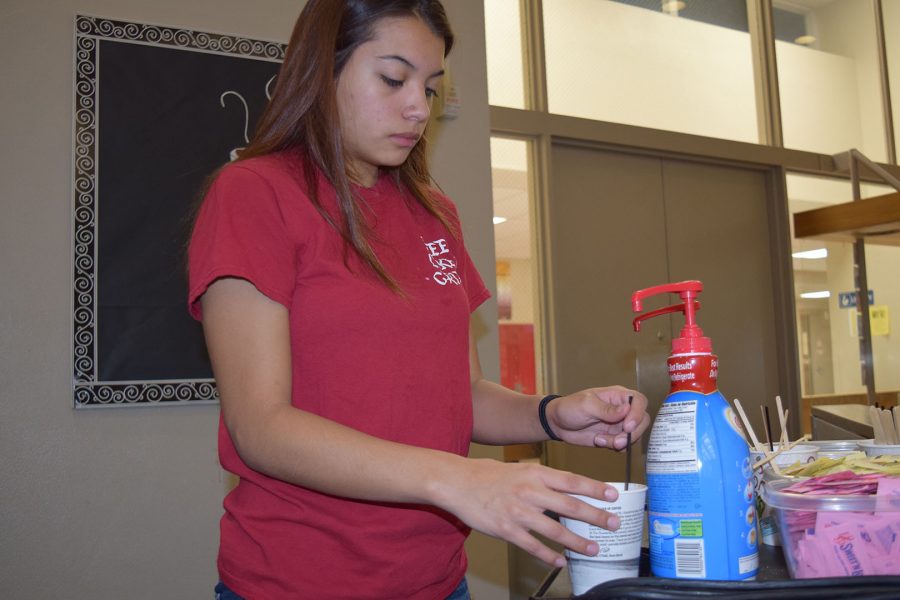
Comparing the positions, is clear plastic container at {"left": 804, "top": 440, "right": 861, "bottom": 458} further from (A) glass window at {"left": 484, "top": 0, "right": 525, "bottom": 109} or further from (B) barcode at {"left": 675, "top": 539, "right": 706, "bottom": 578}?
(A) glass window at {"left": 484, "top": 0, "right": 525, "bottom": 109}

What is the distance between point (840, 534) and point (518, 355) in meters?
2.85

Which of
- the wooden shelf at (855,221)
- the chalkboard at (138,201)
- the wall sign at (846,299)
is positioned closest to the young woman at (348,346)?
the chalkboard at (138,201)

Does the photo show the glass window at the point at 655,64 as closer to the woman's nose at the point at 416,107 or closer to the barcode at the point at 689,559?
the woman's nose at the point at 416,107

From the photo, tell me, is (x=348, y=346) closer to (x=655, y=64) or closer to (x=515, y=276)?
(x=515, y=276)

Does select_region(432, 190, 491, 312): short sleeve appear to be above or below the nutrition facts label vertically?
→ above

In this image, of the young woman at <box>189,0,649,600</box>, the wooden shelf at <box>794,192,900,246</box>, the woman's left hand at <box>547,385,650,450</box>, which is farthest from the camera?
the wooden shelf at <box>794,192,900,246</box>

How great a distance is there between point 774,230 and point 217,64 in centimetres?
308

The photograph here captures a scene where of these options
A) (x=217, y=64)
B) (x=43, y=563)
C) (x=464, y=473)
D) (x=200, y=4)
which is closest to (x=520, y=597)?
(x=43, y=563)

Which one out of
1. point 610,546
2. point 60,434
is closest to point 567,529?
point 610,546

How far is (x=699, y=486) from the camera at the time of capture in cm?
62

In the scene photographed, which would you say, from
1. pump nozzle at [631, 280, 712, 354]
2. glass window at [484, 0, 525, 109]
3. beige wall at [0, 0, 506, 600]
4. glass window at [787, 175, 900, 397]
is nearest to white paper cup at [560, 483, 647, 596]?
pump nozzle at [631, 280, 712, 354]

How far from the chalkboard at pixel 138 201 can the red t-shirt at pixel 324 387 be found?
1356 millimetres

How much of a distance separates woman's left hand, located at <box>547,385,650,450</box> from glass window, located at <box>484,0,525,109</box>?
106 inches

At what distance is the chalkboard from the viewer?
216 centimetres
